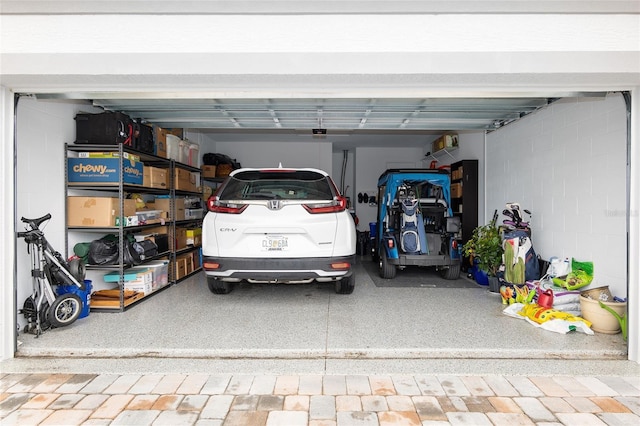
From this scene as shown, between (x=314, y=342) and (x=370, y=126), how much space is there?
138 inches

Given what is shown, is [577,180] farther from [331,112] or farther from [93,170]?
[93,170]

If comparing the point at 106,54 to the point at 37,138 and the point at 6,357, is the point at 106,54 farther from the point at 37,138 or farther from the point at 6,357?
the point at 6,357

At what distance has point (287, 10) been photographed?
2.53 m

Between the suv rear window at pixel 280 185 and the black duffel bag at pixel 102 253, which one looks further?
the black duffel bag at pixel 102 253

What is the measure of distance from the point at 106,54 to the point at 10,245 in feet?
5.59

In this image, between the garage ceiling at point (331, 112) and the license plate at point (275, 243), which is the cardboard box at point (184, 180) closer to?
the garage ceiling at point (331, 112)

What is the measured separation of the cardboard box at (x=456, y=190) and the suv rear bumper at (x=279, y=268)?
3852 mm

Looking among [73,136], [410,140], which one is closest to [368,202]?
[410,140]

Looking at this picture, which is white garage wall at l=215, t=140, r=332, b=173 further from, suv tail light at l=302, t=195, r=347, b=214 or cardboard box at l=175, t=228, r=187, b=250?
suv tail light at l=302, t=195, r=347, b=214

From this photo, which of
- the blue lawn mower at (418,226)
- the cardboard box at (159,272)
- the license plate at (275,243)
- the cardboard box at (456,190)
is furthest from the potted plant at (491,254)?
the cardboard box at (159,272)

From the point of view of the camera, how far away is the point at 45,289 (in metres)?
3.25

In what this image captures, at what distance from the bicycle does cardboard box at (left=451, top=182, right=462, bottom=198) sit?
604 cm

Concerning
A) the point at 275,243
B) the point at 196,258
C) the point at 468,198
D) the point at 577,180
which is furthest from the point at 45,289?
the point at 468,198

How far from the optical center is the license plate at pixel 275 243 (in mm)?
3658
